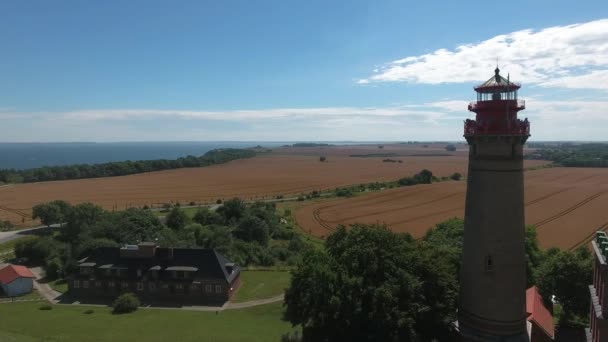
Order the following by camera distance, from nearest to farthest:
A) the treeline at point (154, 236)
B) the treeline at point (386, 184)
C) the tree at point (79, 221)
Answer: the treeline at point (154, 236) → the tree at point (79, 221) → the treeline at point (386, 184)

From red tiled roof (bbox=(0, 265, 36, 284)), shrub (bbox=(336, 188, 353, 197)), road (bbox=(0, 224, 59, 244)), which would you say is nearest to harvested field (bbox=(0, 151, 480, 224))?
shrub (bbox=(336, 188, 353, 197))

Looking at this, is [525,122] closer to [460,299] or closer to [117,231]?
[460,299]

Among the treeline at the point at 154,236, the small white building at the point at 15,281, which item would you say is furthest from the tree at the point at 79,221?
the small white building at the point at 15,281

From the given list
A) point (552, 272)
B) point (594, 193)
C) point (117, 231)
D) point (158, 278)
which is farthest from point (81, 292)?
point (594, 193)

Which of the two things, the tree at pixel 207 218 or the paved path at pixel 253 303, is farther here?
the tree at pixel 207 218

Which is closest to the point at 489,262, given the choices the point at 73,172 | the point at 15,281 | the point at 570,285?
the point at 570,285

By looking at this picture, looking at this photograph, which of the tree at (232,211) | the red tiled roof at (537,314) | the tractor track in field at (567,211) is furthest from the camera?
the tree at (232,211)

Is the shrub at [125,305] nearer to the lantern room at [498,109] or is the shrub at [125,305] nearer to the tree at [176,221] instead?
the tree at [176,221]
